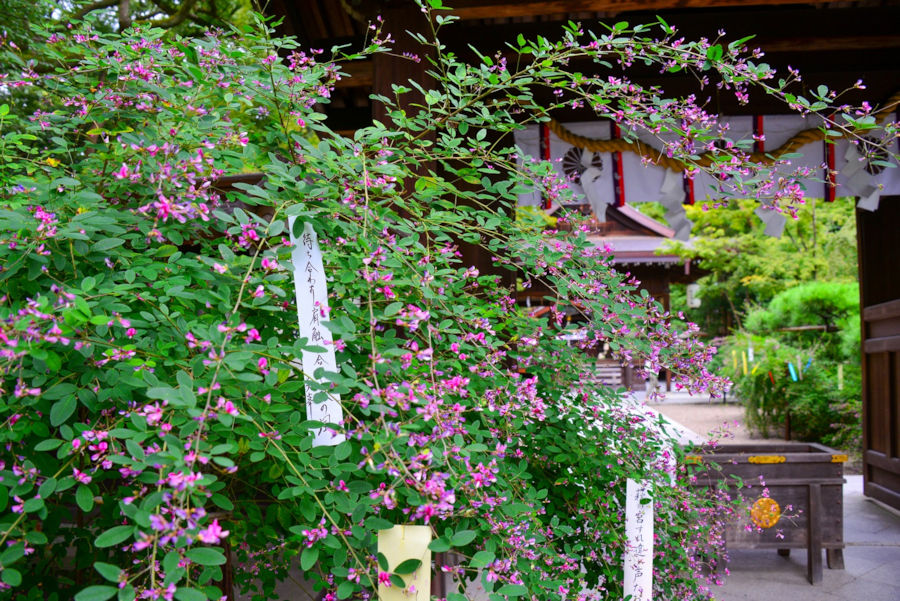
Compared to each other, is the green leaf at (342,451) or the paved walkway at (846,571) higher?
the green leaf at (342,451)

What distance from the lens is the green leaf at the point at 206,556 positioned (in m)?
0.80

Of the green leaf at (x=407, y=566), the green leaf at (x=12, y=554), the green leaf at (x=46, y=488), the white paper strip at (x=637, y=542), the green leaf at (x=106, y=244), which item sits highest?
the green leaf at (x=106, y=244)

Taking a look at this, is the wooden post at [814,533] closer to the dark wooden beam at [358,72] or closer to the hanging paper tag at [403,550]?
the dark wooden beam at [358,72]

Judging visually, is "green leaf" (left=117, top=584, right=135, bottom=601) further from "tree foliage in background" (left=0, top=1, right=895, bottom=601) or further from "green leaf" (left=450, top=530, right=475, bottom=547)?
"green leaf" (left=450, top=530, right=475, bottom=547)

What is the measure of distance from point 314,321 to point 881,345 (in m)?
6.20

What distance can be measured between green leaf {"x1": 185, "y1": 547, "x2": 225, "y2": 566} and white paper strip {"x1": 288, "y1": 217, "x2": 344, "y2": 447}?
24 centimetres

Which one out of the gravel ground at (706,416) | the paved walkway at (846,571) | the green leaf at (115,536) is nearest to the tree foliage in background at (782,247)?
the gravel ground at (706,416)

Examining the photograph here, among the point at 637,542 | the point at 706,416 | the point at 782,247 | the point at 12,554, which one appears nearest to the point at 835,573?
the point at 637,542

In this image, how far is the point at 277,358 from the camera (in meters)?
1.04

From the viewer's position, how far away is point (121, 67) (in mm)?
1329

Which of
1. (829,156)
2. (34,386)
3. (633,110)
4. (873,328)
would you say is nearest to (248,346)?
(34,386)

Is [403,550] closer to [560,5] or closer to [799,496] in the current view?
[560,5]

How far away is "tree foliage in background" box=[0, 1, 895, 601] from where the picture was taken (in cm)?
91

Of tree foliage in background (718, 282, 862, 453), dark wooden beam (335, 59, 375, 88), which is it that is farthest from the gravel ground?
dark wooden beam (335, 59, 375, 88)
